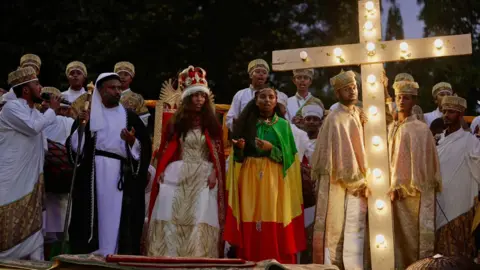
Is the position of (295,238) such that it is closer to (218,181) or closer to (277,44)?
(218,181)

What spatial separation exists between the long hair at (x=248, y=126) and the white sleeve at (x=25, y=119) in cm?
209

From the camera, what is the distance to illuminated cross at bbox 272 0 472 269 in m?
8.13

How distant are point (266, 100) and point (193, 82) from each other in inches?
35.7

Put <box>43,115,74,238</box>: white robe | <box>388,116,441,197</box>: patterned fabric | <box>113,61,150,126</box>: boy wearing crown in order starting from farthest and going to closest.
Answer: <box>113,61,150,126</box>: boy wearing crown → <box>43,115,74,238</box>: white robe → <box>388,116,441,197</box>: patterned fabric

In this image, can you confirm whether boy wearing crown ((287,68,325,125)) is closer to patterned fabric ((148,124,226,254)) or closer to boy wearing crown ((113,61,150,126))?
boy wearing crown ((113,61,150,126))

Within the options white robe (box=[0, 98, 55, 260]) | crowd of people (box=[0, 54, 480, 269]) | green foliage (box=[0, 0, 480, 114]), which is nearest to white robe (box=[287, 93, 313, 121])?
crowd of people (box=[0, 54, 480, 269])

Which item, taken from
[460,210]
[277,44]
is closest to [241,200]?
[460,210]

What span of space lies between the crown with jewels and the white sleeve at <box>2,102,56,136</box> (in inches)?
58.9

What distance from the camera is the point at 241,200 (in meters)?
8.64

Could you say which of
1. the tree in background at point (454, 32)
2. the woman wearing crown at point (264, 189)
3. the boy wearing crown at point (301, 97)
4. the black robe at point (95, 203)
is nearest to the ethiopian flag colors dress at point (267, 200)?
the woman wearing crown at point (264, 189)

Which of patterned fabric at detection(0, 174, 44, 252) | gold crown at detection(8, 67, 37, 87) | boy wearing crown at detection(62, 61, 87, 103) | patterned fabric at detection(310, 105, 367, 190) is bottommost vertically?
patterned fabric at detection(0, 174, 44, 252)

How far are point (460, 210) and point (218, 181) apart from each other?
2706mm

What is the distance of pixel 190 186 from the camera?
8.73 metres

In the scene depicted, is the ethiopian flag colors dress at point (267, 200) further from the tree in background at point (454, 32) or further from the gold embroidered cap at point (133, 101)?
the tree in background at point (454, 32)
